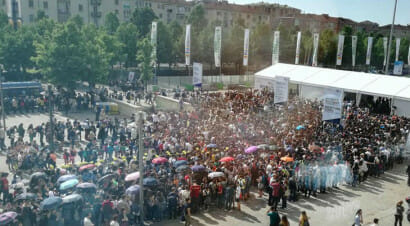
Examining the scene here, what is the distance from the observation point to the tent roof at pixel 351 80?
85.3 ft

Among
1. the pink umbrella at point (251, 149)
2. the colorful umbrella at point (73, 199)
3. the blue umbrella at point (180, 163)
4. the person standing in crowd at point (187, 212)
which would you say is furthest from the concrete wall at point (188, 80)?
the colorful umbrella at point (73, 199)

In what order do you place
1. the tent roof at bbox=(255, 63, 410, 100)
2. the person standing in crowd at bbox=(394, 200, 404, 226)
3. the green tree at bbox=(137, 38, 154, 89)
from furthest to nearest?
1. the green tree at bbox=(137, 38, 154, 89)
2. the tent roof at bbox=(255, 63, 410, 100)
3. the person standing in crowd at bbox=(394, 200, 404, 226)

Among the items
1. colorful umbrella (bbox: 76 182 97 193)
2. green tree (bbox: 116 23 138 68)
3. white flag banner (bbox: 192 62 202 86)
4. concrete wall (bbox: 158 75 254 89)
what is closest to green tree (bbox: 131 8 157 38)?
green tree (bbox: 116 23 138 68)

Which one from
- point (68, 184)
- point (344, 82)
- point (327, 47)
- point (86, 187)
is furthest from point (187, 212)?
point (327, 47)

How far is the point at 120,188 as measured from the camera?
12.7 meters

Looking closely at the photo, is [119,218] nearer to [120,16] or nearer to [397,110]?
[397,110]

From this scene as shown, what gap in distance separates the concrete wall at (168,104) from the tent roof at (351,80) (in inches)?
289

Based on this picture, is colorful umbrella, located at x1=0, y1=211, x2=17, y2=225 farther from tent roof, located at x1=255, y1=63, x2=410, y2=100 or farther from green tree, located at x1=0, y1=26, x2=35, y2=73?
green tree, located at x1=0, y1=26, x2=35, y2=73

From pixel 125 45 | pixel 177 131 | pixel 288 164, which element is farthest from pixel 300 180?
pixel 125 45

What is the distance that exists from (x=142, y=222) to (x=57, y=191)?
10.6 ft

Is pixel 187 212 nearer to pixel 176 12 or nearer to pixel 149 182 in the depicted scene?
pixel 149 182

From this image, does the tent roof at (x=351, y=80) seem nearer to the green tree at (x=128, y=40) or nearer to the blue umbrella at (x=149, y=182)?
the blue umbrella at (x=149, y=182)

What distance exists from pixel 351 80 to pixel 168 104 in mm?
14099

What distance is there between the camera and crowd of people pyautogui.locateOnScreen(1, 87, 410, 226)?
11.7 meters
